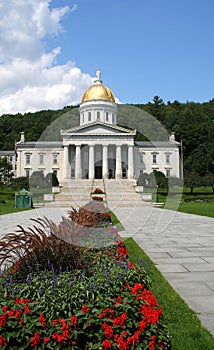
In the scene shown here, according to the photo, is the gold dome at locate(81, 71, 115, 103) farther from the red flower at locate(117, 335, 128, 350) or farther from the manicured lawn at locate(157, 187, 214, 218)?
the red flower at locate(117, 335, 128, 350)

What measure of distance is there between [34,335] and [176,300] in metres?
2.58

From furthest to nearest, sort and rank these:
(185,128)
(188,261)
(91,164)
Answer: (185,128)
(91,164)
(188,261)

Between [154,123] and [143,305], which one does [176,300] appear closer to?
[143,305]

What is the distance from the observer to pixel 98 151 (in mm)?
60812

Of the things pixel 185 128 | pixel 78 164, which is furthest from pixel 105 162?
pixel 185 128

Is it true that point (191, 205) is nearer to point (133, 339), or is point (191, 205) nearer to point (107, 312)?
point (107, 312)

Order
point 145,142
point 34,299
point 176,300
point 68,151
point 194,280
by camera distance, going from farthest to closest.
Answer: point 145,142
point 68,151
point 194,280
point 176,300
point 34,299

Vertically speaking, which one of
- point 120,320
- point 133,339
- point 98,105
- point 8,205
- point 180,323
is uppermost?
point 98,105

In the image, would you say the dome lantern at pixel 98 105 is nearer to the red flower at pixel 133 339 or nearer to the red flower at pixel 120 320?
the red flower at pixel 120 320

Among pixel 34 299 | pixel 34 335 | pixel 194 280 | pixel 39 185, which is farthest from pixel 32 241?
pixel 39 185

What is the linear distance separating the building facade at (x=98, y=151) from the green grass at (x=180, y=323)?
4801 cm

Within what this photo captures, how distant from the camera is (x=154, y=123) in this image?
9.90 m

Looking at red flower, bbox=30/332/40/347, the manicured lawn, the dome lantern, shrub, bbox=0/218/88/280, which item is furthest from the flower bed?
the dome lantern

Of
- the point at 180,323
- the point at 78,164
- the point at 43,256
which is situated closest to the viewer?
the point at 180,323
